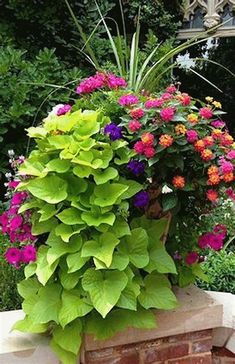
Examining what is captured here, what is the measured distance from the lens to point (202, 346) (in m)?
2.27

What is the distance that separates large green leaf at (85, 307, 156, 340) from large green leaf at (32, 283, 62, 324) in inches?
5.4

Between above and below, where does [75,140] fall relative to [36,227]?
above

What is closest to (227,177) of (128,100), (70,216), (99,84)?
(128,100)

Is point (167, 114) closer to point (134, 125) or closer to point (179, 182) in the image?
point (134, 125)

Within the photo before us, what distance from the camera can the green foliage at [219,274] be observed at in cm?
281

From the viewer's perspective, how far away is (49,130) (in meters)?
2.07

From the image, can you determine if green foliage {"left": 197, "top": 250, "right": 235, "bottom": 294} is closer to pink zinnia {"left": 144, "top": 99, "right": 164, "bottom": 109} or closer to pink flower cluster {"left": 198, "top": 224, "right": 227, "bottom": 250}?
pink flower cluster {"left": 198, "top": 224, "right": 227, "bottom": 250}

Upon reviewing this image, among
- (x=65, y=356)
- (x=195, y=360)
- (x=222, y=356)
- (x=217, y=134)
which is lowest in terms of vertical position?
(x=222, y=356)

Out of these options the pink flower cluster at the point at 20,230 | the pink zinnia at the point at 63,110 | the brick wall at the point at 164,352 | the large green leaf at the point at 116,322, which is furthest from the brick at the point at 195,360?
the pink zinnia at the point at 63,110

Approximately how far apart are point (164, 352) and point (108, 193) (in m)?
0.76

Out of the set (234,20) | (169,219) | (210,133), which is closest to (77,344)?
(169,219)

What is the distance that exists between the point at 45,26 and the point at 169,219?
2901 millimetres

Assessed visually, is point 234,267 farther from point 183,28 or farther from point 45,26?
point 183,28

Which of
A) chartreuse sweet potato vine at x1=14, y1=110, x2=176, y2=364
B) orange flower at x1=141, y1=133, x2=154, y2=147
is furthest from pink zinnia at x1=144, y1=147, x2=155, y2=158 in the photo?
chartreuse sweet potato vine at x1=14, y1=110, x2=176, y2=364
